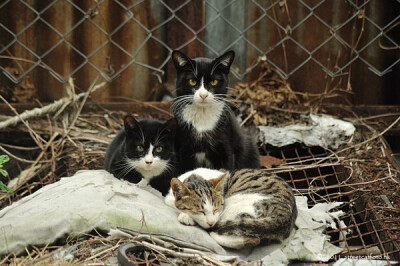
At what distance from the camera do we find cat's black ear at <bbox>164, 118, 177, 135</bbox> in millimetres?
3998

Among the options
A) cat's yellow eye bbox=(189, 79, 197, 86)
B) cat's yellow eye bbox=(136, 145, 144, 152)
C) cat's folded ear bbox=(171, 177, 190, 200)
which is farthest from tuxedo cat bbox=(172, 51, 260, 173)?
cat's folded ear bbox=(171, 177, 190, 200)

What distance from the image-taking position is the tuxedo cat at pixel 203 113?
404cm

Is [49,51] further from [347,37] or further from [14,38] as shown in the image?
[347,37]

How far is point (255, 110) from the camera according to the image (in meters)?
5.12

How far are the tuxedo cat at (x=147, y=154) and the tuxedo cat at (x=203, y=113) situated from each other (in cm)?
12

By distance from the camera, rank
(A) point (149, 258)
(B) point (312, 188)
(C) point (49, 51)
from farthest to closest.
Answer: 1. (C) point (49, 51)
2. (B) point (312, 188)
3. (A) point (149, 258)

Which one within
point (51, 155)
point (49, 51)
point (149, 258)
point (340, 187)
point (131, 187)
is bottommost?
point (340, 187)

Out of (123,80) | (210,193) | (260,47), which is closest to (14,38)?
(123,80)

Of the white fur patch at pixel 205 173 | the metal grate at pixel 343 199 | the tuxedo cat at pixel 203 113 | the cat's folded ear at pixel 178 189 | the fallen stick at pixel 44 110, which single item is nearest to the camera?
the metal grate at pixel 343 199

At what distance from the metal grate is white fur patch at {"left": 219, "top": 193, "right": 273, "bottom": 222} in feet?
1.59

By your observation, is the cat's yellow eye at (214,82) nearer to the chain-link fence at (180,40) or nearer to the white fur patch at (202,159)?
the white fur patch at (202,159)

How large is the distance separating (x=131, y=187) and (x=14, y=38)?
6.80 feet

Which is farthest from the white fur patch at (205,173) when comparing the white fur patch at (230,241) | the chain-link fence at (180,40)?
the chain-link fence at (180,40)

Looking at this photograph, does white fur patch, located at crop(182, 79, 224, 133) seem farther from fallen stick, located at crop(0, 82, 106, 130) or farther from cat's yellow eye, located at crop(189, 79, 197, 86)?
fallen stick, located at crop(0, 82, 106, 130)
